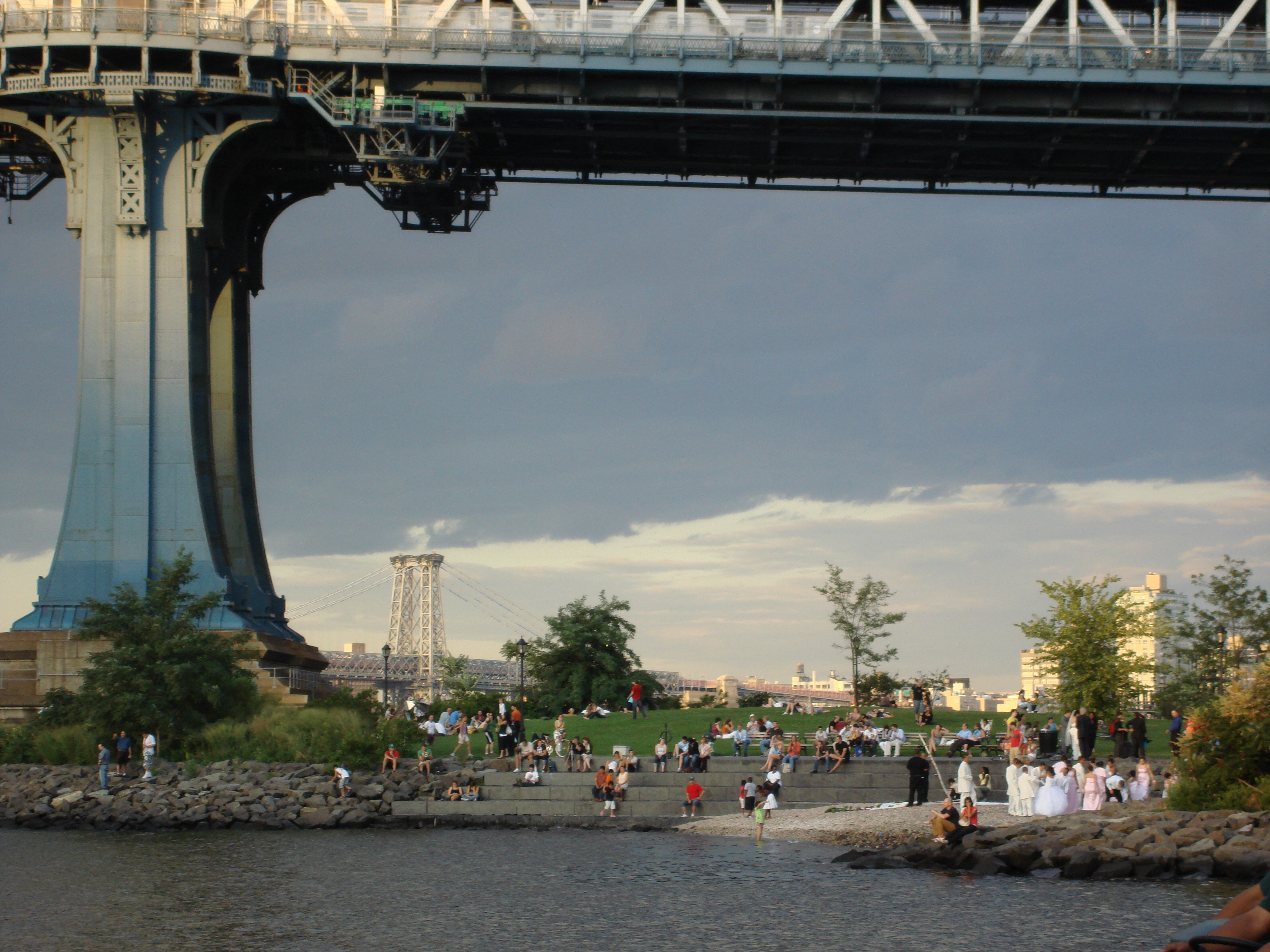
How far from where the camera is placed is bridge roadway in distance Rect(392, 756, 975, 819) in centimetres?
4391

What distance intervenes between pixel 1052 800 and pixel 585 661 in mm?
37813

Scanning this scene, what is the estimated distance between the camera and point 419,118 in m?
55.5

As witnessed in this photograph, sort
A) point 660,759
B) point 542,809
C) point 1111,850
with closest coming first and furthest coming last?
1. point 1111,850
2. point 542,809
3. point 660,759

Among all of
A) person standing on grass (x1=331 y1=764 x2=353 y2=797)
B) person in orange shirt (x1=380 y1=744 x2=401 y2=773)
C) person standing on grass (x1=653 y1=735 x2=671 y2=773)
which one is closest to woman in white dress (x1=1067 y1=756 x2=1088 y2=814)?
person standing on grass (x1=653 y1=735 x2=671 y2=773)

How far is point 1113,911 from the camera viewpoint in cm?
2475

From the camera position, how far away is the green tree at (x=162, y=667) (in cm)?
4866

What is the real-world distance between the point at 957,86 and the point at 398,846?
124 feet

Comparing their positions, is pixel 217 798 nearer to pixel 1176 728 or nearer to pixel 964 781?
pixel 964 781

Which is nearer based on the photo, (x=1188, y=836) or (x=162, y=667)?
(x=1188, y=836)

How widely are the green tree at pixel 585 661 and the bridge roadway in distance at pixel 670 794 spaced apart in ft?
82.7

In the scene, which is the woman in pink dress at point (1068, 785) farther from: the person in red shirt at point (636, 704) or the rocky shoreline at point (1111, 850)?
the person in red shirt at point (636, 704)

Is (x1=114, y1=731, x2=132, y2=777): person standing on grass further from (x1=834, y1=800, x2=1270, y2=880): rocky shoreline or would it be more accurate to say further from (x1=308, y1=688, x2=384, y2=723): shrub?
(x1=834, y1=800, x2=1270, y2=880): rocky shoreline

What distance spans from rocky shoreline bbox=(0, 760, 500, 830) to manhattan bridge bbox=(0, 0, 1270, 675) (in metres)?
8.01

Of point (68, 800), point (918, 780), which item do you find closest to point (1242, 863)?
point (918, 780)
